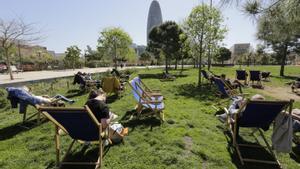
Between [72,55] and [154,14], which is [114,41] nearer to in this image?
[72,55]

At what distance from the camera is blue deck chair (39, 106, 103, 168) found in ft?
9.28

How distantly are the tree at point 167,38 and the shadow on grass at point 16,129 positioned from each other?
16.2 m

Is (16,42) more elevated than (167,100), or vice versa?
(16,42)

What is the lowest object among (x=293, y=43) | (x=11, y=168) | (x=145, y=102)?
(x=11, y=168)

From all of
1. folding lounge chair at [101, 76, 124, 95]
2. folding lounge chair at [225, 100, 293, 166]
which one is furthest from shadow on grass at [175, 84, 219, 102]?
folding lounge chair at [225, 100, 293, 166]

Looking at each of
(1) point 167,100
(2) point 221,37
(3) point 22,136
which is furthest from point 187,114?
(2) point 221,37

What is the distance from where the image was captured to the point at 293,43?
17.5m

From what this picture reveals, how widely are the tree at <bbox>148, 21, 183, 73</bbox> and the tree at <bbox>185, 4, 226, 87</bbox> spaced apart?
676 centimetres

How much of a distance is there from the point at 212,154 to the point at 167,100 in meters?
4.37

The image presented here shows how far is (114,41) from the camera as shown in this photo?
23391 millimetres

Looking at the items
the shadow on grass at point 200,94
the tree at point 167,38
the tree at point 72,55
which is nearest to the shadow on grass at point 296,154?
the shadow on grass at point 200,94

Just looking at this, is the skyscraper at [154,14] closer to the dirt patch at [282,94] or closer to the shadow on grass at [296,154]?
the dirt patch at [282,94]

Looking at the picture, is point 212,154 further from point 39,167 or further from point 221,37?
point 221,37

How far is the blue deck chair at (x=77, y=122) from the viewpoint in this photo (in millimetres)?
2828
